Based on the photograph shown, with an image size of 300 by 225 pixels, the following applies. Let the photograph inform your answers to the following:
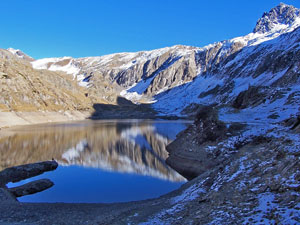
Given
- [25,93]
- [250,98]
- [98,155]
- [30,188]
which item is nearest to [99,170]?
[98,155]

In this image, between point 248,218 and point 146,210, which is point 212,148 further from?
point 248,218

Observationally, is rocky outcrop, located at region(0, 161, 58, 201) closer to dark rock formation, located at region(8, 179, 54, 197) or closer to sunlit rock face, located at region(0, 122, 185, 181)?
A: dark rock formation, located at region(8, 179, 54, 197)

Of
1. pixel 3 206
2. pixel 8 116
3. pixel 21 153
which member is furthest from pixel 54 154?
pixel 8 116

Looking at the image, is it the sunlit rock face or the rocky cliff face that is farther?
the rocky cliff face

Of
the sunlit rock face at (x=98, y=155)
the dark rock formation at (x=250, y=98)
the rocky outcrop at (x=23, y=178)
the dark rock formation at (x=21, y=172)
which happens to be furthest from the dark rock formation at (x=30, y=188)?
the dark rock formation at (x=250, y=98)

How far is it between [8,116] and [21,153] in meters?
79.9

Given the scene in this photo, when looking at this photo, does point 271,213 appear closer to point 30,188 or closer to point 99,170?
point 30,188

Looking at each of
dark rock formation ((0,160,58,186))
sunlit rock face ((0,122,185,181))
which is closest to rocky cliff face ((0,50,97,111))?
sunlit rock face ((0,122,185,181))

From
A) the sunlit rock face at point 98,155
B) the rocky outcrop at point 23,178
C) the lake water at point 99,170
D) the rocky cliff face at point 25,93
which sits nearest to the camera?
the rocky outcrop at point 23,178

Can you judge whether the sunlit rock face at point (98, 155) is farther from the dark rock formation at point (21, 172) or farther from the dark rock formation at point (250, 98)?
the dark rock formation at point (250, 98)

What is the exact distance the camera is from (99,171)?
3944cm

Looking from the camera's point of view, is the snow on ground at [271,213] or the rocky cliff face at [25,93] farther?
the rocky cliff face at [25,93]

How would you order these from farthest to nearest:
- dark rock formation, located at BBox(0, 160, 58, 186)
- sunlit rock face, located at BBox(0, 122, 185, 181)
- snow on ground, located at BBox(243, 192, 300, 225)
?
sunlit rock face, located at BBox(0, 122, 185, 181), dark rock formation, located at BBox(0, 160, 58, 186), snow on ground, located at BBox(243, 192, 300, 225)

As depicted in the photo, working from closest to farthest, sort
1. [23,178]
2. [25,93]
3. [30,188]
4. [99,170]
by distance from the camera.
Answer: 1. [30,188]
2. [23,178]
3. [99,170]
4. [25,93]
